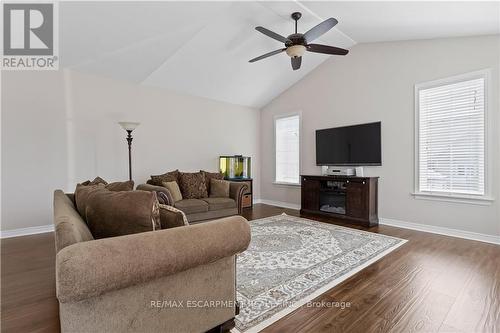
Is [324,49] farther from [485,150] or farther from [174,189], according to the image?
[174,189]

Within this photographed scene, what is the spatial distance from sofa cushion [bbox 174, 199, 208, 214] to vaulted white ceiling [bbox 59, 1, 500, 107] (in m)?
2.41

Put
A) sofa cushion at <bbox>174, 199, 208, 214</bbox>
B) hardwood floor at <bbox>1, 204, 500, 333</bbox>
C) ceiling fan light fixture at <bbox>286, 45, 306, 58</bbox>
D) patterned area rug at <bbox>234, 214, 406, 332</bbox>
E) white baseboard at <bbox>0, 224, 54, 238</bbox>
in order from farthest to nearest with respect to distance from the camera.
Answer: sofa cushion at <bbox>174, 199, 208, 214</bbox>
white baseboard at <bbox>0, 224, 54, 238</bbox>
ceiling fan light fixture at <bbox>286, 45, 306, 58</bbox>
patterned area rug at <bbox>234, 214, 406, 332</bbox>
hardwood floor at <bbox>1, 204, 500, 333</bbox>

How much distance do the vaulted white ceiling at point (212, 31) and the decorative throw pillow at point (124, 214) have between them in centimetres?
274

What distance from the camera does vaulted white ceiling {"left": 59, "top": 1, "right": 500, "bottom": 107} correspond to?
3055 mm

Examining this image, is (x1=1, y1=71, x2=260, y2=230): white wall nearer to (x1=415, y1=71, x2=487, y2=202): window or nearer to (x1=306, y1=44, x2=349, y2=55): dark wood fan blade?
(x1=306, y1=44, x2=349, y2=55): dark wood fan blade

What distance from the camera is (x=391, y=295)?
6.64ft

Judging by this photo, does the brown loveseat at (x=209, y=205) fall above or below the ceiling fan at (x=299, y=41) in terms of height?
below

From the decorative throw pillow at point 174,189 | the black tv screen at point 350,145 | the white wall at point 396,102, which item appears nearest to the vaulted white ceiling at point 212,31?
the white wall at point 396,102

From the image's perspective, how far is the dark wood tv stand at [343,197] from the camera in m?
4.25

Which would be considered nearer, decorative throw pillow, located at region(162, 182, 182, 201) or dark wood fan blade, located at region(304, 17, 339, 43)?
dark wood fan blade, located at region(304, 17, 339, 43)

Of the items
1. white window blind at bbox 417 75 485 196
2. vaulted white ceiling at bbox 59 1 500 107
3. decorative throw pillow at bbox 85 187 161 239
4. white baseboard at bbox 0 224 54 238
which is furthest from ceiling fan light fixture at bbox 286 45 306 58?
white baseboard at bbox 0 224 54 238

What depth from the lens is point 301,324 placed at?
169 centimetres

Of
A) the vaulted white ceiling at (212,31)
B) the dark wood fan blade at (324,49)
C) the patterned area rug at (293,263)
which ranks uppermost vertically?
the vaulted white ceiling at (212,31)

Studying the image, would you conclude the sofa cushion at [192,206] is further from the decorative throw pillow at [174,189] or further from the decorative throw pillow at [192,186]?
the decorative throw pillow at [192,186]
